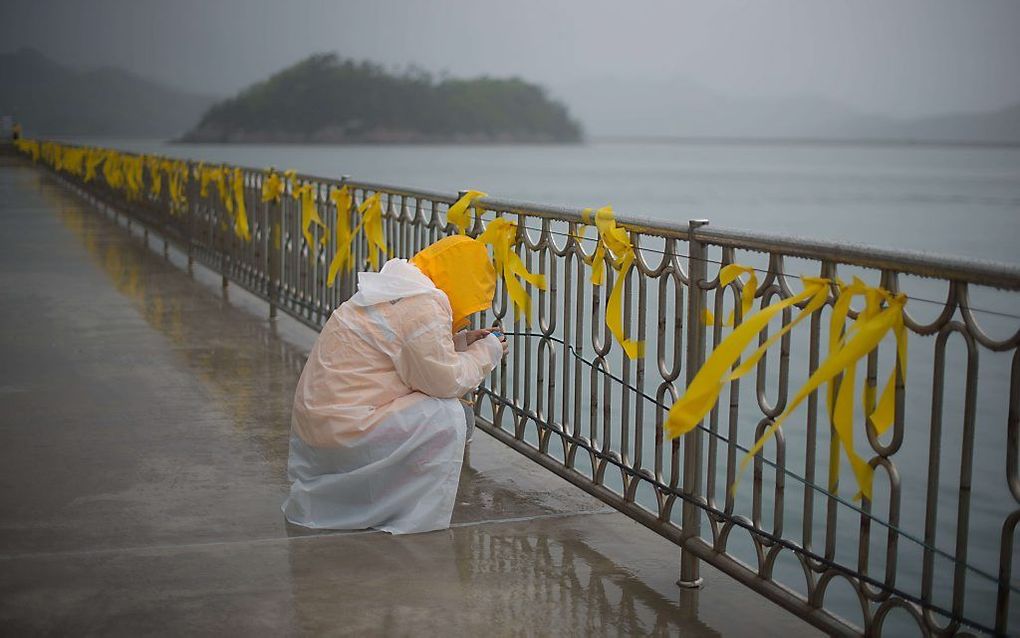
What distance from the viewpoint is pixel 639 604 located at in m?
3.72

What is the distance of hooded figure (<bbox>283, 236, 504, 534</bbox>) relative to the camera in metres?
4.30

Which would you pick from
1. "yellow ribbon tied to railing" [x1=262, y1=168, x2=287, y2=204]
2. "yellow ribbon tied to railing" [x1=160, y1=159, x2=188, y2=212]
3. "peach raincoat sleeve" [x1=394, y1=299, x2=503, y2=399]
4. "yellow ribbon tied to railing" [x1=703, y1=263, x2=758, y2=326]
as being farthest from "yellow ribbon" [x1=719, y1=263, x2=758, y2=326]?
"yellow ribbon tied to railing" [x1=160, y1=159, x2=188, y2=212]

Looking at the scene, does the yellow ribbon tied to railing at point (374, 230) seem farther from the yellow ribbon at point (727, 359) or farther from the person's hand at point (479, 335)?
the yellow ribbon at point (727, 359)

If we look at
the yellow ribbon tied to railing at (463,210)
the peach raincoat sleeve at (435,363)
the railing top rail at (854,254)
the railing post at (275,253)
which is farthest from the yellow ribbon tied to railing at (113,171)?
the railing top rail at (854,254)

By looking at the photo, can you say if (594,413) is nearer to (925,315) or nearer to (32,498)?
(32,498)

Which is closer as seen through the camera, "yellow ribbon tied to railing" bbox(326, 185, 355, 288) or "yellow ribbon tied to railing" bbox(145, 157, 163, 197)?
"yellow ribbon tied to railing" bbox(326, 185, 355, 288)

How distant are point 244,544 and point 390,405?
0.69m

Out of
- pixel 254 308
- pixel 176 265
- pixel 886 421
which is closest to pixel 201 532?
pixel 886 421

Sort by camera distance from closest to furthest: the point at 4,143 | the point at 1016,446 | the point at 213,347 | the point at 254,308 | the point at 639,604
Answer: the point at 1016,446 → the point at 639,604 → the point at 213,347 → the point at 254,308 → the point at 4,143

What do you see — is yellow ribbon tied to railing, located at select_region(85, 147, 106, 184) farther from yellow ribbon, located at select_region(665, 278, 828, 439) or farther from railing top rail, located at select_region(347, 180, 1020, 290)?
yellow ribbon, located at select_region(665, 278, 828, 439)

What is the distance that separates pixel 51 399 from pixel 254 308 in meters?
3.59

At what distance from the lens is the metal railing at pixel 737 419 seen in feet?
9.39

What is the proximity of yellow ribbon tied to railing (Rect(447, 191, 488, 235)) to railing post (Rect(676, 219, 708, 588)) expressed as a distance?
179cm

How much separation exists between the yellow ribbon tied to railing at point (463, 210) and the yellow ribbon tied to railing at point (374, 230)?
1.41 m
